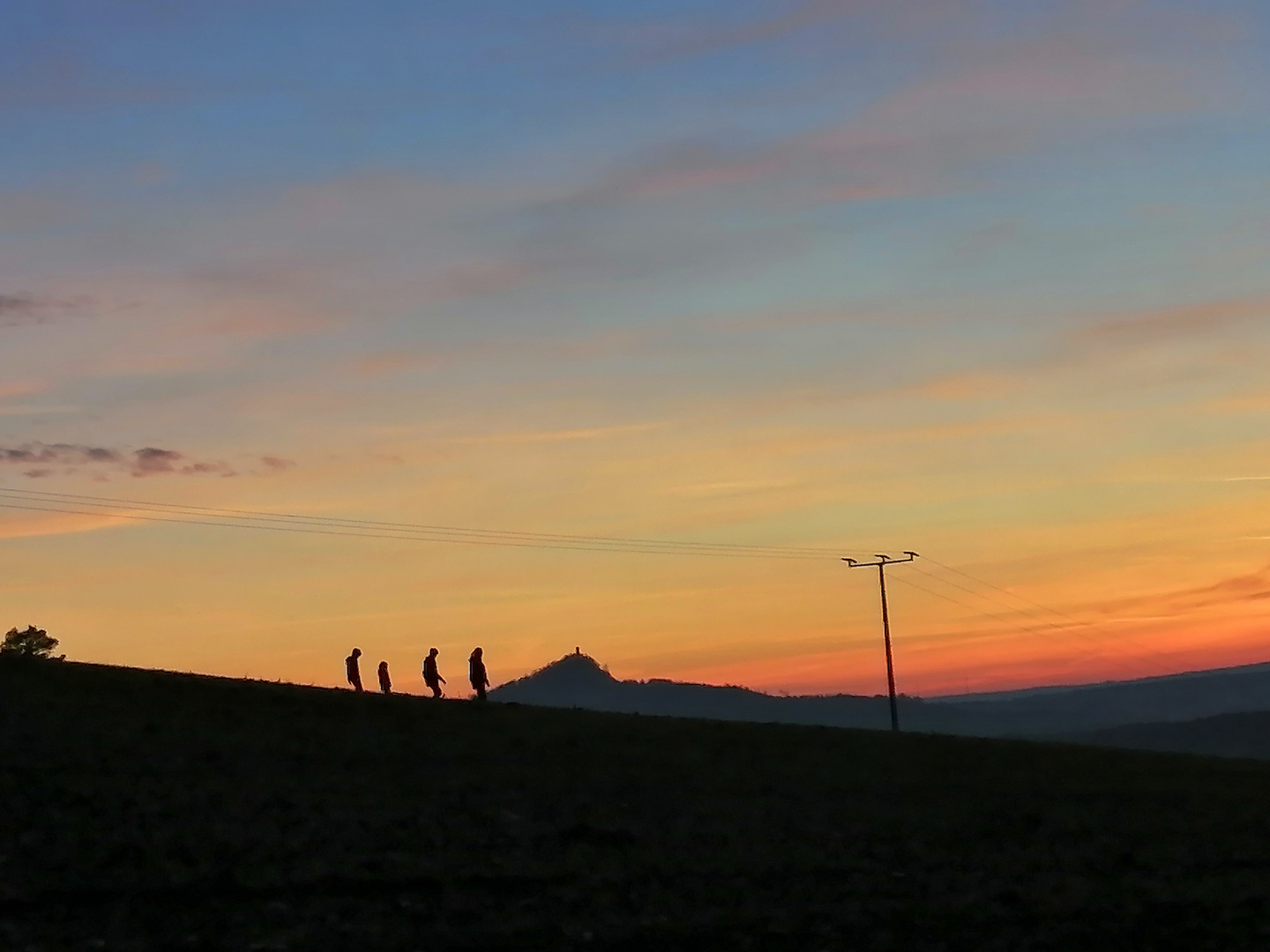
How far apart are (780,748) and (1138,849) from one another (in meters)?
17.8

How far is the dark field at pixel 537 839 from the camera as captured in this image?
79.9 feet

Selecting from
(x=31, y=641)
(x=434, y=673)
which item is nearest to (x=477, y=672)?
(x=434, y=673)

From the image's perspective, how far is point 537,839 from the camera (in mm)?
31547

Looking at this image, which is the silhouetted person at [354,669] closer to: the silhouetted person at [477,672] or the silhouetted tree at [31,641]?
the silhouetted person at [477,672]

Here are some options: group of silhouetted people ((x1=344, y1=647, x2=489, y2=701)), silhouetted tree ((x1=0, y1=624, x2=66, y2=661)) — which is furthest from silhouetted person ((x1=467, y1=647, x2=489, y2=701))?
silhouetted tree ((x1=0, y1=624, x2=66, y2=661))

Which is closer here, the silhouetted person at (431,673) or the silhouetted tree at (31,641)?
the silhouetted person at (431,673)

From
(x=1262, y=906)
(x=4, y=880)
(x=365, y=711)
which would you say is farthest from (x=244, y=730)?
(x=1262, y=906)

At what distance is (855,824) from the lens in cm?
3797

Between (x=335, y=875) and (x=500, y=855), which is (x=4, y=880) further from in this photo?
(x=500, y=855)

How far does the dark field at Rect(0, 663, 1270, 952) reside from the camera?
79.9 ft

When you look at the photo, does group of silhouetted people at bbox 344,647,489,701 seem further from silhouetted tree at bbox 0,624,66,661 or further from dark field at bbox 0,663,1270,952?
silhouetted tree at bbox 0,624,66,661

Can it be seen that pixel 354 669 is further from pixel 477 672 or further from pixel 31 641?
pixel 31 641

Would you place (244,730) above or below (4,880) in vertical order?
above

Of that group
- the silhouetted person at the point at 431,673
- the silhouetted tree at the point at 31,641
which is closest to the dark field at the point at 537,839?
the silhouetted person at the point at 431,673
